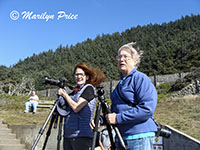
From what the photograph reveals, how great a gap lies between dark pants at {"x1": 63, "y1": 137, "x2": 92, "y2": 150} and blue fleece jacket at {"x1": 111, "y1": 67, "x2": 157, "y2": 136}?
680mm

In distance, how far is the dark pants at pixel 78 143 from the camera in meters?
2.39

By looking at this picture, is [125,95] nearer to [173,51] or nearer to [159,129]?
[159,129]

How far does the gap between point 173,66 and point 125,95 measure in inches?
1882

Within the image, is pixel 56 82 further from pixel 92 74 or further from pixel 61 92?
pixel 92 74

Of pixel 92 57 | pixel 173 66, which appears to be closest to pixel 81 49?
pixel 92 57

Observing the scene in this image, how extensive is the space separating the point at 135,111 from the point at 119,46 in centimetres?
7146

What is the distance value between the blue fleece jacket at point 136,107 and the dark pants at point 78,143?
680 millimetres

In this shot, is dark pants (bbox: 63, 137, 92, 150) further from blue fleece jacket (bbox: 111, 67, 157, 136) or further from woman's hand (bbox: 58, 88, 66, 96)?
blue fleece jacket (bbox: 111, 67, 157, 136)

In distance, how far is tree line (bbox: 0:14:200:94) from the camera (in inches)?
1832

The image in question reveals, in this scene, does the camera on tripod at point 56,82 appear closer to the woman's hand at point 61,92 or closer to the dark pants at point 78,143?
the woman's hand at point 61,92

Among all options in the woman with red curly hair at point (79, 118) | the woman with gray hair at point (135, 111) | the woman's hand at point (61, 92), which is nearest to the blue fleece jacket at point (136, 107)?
the woman with gray hair at point (135, 111)

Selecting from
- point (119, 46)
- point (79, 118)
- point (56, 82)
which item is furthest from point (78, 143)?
point (119, 46)

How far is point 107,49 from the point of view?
73312 millimetres

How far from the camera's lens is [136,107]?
5.84 feet
